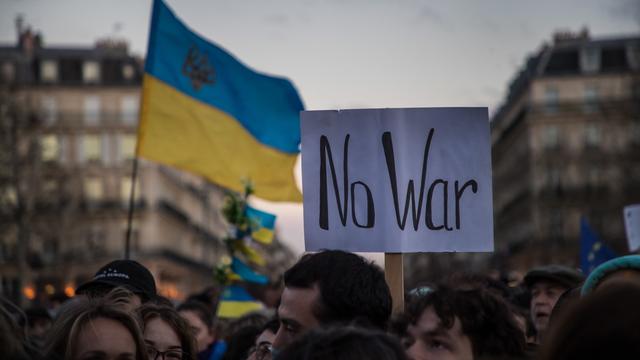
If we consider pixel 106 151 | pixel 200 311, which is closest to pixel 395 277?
pixel 200 311

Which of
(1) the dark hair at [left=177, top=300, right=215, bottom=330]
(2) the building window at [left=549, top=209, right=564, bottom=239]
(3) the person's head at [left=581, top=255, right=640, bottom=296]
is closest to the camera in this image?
(3) the person's head at [left=581, top=255, right=640, bottom=296]

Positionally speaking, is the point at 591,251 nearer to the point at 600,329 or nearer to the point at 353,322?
the point at 353,322

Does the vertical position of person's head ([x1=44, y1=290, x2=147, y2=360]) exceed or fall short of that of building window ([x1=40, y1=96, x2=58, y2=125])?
it falls short

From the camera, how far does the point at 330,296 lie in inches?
176

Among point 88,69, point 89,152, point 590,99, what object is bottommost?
point 89,152

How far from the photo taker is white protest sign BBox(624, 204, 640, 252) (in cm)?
1185

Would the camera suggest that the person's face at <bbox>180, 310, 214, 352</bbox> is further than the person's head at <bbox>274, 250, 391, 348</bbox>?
Yes

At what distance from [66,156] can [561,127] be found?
31.8m

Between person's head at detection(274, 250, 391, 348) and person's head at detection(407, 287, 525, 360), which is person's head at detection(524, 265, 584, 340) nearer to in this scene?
person's head at detection(407, 287, 525, 360)

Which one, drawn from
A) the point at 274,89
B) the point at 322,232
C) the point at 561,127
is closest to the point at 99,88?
the point at 561,127

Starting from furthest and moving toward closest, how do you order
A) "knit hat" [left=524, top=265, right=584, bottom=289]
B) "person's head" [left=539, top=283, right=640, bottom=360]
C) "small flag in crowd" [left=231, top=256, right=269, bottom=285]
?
"small flag in crowd" [left=231, top=256, right=269, bottom=285] → "knit hat" [left=524, top=265, right=584, bottom=289] → "person's head" [left=539, top=283, right=640, bottom=360]

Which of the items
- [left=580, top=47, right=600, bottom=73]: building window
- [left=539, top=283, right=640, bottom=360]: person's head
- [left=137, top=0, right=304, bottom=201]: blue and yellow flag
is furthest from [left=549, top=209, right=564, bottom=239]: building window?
[left=539, top=283, right=640, bottom=360]: person's head

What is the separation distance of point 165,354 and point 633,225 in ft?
22.0

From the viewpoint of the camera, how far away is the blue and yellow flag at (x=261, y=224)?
13.7 metres
